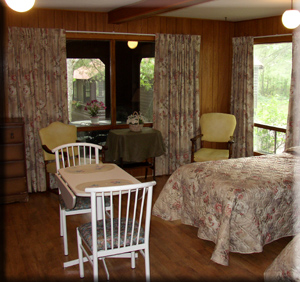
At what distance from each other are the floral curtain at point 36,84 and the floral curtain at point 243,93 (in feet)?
8.91

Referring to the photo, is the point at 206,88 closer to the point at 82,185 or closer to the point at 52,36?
the point at 52,36

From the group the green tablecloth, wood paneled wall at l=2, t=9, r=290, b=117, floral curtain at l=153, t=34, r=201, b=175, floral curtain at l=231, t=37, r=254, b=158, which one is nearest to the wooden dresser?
the green tablecloth

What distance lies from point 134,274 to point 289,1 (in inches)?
136

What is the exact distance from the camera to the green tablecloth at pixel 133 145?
4.96 meters

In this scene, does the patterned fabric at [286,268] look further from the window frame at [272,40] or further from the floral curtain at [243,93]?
the floral curtain at [243,93]

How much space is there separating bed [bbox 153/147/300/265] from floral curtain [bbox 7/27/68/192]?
2065 millimetres

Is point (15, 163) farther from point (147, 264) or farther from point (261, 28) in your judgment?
point (261, 28)

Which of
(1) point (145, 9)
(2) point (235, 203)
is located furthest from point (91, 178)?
(1) point (145, 9)

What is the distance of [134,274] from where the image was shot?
287 centimetres

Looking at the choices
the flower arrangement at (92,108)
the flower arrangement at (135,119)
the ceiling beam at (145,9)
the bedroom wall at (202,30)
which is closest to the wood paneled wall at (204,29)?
the bedroom wall at (202,30)

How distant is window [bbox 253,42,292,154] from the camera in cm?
532

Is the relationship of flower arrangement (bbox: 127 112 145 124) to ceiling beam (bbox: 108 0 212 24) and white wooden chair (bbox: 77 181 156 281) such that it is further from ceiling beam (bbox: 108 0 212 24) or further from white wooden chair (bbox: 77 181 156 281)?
white wooden chair (bbox: 77 181 156 281)

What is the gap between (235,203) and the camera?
119 inches

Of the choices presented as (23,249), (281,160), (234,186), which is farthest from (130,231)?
(281,160)
